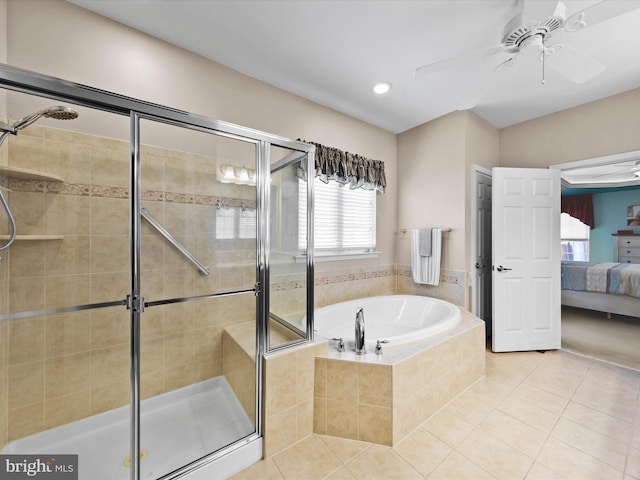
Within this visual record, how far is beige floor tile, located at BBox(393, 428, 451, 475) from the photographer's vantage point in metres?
1.49

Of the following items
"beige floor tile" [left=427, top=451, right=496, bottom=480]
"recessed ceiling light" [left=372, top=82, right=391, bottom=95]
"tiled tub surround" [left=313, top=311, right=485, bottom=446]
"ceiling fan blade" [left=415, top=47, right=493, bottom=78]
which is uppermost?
"recessed ceiling light" [left=372, top=82, right=391, bottom=95]

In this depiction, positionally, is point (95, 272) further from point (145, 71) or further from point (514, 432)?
point (514, 432)

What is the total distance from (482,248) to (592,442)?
6.34 ft

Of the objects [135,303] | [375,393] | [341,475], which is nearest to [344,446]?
[341,475]

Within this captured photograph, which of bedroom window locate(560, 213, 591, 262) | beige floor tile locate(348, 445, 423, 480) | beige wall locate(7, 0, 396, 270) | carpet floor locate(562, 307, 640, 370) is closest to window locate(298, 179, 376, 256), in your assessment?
beige wall locate(7, 0, 396, 270)

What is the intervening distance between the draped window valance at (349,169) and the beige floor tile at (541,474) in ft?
8.05

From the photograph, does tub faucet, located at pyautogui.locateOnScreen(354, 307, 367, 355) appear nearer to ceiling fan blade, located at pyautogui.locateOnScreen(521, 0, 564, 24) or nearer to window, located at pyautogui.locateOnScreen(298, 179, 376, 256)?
window, located at pyautogui.locateOnScreen(298, 179, 376, 256)

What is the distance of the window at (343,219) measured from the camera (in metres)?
2.88

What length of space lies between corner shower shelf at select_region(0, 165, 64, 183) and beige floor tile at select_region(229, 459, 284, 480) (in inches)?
72.7

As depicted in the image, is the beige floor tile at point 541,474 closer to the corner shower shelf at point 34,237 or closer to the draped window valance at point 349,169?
the draped window valance at point 349,169

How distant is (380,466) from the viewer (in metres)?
1.49

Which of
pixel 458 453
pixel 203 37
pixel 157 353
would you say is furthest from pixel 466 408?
pixel 203 37

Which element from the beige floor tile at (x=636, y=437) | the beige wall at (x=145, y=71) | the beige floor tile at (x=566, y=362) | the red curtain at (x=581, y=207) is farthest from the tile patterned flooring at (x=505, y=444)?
the red curtain at (x=581, y=207)

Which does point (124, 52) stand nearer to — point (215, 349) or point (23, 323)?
point (23, 323)
